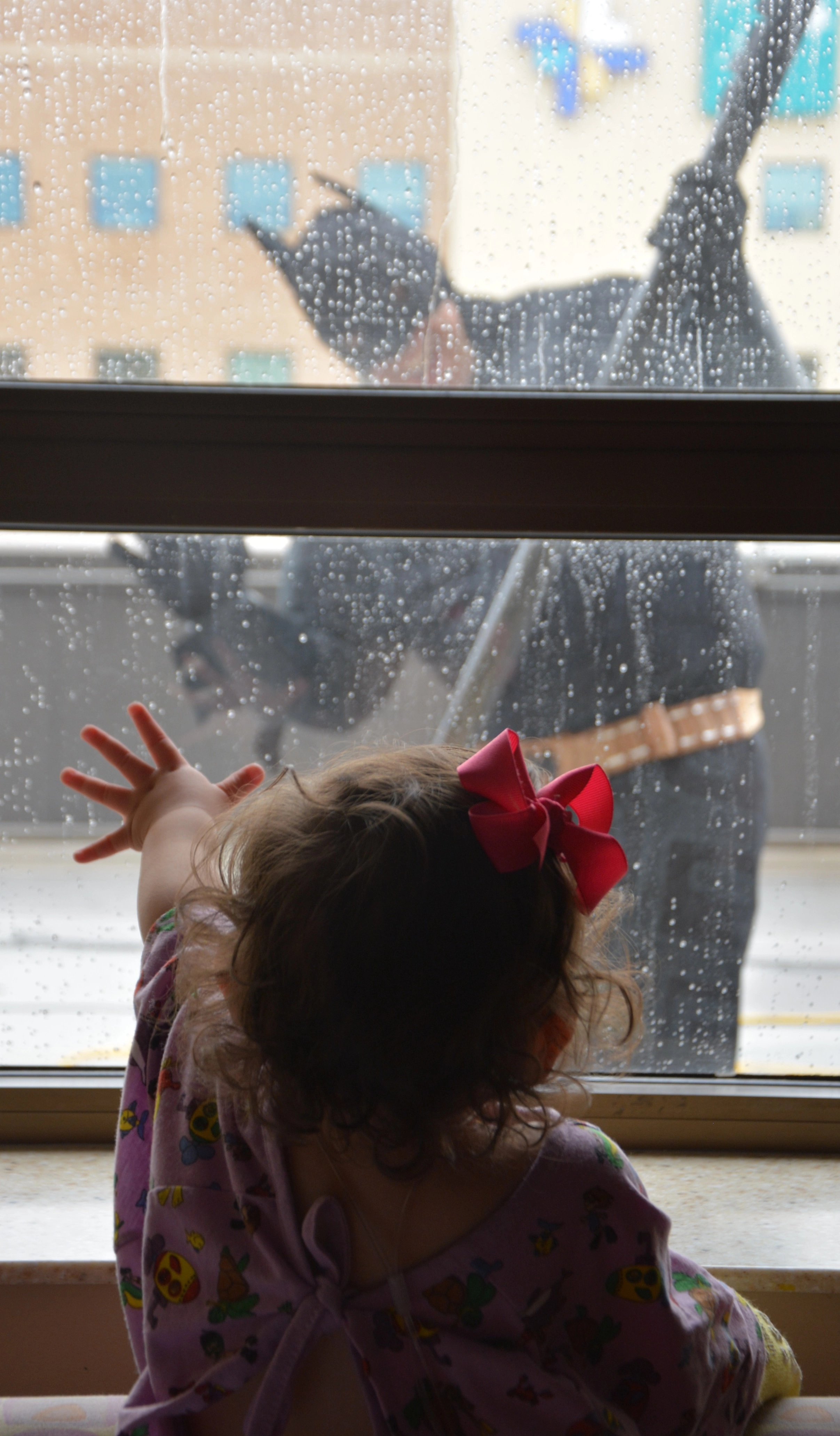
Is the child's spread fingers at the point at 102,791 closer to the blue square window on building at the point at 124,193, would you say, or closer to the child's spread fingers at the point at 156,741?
the child's spread fingers at the point at 156,741

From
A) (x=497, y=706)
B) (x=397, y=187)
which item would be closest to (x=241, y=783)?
(x=497, y=706)

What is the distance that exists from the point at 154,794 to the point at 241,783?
0.27ft

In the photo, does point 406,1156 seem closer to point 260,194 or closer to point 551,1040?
point 551,1040

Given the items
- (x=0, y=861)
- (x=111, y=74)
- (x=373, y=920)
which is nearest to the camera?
(x=373, y=920)

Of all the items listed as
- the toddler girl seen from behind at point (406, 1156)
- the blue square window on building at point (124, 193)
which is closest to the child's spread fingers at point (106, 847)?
the toddler girl seen from behind at point (406, 1156)

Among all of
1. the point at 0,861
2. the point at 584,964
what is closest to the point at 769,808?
the point at 584,964

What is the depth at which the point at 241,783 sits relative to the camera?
1.03 meters

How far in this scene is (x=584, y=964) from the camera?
750 millimetres

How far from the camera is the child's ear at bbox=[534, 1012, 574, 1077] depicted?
0.73 m

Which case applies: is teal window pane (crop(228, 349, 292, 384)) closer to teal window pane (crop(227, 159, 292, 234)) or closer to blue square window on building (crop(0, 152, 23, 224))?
teal window pane (crop(227, 159, 292, 234))

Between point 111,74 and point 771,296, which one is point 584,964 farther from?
point 111,74

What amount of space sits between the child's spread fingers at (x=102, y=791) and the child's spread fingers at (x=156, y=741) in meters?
0.04

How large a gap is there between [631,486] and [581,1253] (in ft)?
2.21

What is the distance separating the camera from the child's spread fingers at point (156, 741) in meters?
0.98
